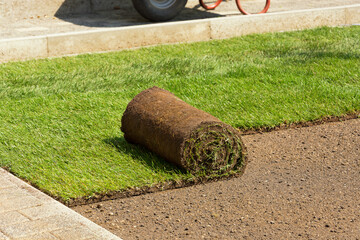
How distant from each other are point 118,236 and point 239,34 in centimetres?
691

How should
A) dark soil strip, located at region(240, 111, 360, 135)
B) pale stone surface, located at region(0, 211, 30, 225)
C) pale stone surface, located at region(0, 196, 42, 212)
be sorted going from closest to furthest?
pale stone surface, located at region(0, 211, 30, 225) → pale stone surface, located at region(0, 196, 42, 212) → dark soil strip, located at region(240, 111, 360, 135)

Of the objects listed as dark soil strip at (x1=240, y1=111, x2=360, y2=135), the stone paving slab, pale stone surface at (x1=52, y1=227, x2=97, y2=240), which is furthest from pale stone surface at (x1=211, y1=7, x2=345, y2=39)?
pale stone surface at (x1=52, y1=227, x2=97, y2=240)

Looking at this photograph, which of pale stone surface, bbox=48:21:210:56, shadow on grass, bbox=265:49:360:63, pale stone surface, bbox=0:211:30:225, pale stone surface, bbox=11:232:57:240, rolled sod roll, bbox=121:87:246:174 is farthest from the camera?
pale stone surface, bbox=48:21:210:56

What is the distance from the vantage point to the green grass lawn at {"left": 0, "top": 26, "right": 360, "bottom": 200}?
487 cm

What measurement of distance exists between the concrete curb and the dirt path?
4347mm

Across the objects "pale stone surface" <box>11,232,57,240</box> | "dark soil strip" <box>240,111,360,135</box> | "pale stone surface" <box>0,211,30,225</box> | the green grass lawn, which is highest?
"pale stone surface" <box>11,232,57,240</box>

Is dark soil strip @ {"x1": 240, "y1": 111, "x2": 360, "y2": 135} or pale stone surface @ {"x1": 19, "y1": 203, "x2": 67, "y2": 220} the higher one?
pale stone surface @ {"x1": 19, "y1": 203, "x2": 67, "y2": 220}

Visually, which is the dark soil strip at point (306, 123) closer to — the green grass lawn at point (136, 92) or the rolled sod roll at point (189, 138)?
the green grass lawn at point (136, 92)

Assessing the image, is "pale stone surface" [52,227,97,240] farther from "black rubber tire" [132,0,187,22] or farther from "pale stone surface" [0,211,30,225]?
"black rubber tire" [132,0,187,22]

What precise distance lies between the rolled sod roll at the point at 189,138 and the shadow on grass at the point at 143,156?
0.07m

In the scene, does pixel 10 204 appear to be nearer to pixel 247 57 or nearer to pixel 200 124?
pixel 200 124

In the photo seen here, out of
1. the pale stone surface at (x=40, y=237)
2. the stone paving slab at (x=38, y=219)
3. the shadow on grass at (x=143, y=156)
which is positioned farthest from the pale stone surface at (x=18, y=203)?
the shadow on grass at (x=143, y=156)

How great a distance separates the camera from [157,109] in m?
5.04

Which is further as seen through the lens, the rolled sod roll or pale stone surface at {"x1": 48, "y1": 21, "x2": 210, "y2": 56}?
pale stone surface at {"x1": 48, "y1": 21, "x2": 210, "y2": 56}
